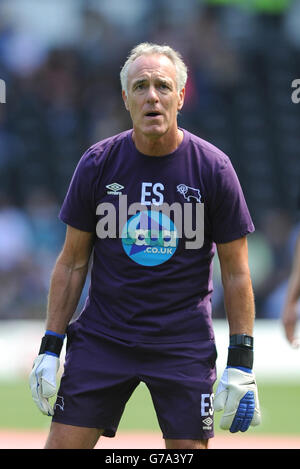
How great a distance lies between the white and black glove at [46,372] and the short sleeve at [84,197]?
0.60 m

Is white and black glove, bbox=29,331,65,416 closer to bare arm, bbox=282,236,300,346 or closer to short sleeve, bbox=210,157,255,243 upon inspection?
short sleeve, bbox=210,157,255,243

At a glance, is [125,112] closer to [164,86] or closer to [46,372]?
[164,86]

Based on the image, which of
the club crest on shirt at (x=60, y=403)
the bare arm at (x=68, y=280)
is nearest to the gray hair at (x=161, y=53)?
the bare arm at (x=68, y=280)

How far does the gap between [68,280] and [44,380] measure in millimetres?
540

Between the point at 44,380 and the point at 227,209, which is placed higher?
the point at 227,209

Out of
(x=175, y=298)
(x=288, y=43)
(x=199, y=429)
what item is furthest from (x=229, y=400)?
(x=288, y=43)

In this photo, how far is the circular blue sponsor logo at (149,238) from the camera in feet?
17.7

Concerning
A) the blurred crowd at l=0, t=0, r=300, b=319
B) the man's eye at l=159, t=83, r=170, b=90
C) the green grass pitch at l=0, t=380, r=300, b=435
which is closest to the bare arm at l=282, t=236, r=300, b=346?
the man's eye at l=159, t=83, r=170, b=90

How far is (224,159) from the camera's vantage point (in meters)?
5.47

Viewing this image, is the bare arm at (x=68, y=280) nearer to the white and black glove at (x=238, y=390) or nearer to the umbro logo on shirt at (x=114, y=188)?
the umbro logo on shirt at (x=114, y=188)

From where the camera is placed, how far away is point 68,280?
18.2ft

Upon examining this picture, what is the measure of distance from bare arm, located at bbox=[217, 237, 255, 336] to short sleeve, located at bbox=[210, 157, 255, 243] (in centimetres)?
5

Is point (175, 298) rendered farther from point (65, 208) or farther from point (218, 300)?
point (218, 300)

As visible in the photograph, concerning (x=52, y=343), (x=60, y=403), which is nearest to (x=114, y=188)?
(x=52, y=343)
